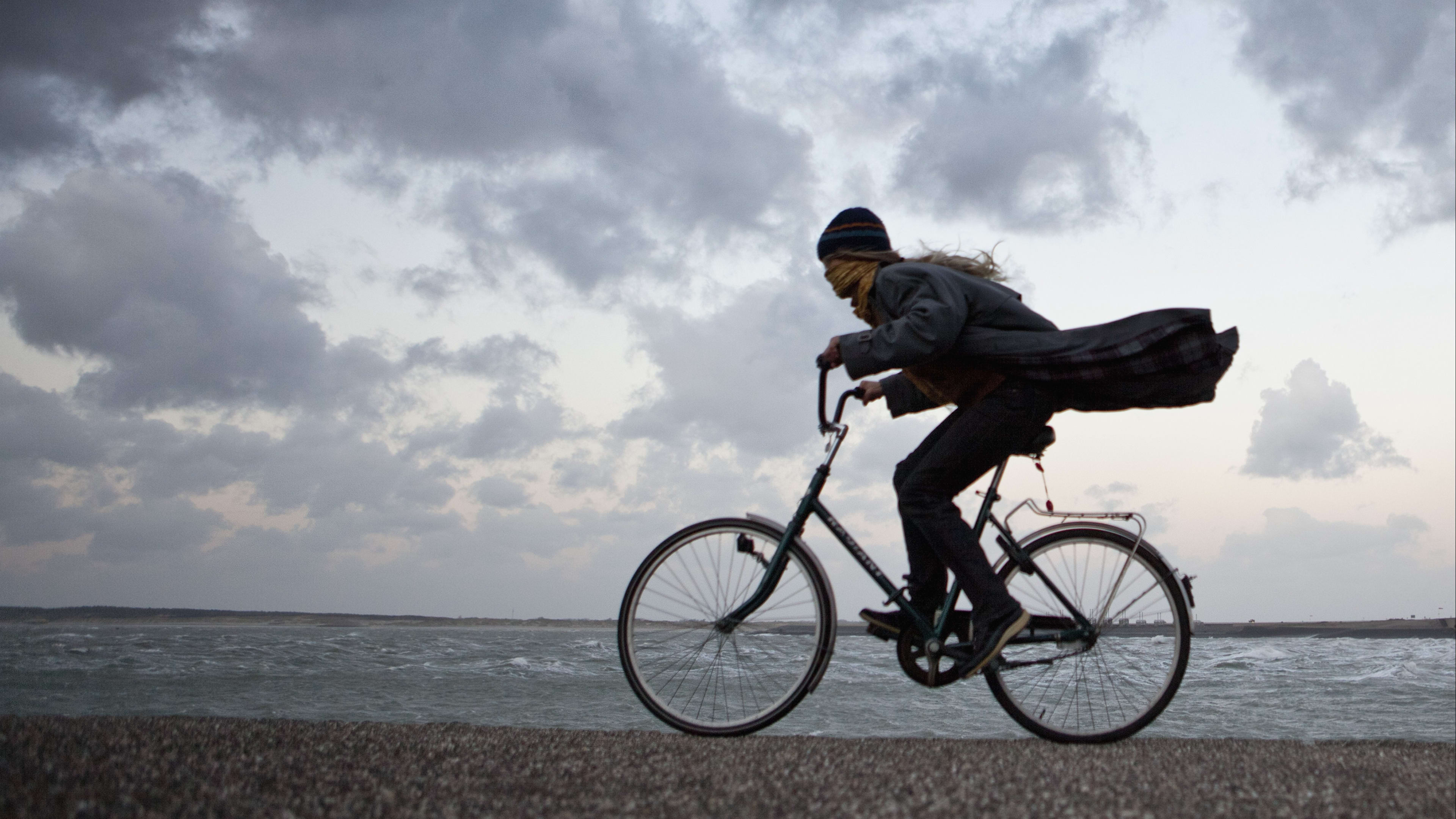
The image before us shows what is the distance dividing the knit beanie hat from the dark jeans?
810mm

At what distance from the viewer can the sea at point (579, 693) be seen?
14.2 m

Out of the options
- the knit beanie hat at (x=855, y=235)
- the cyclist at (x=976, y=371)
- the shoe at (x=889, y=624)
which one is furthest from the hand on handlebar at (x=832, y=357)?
the shoe at (x=889, y=624)

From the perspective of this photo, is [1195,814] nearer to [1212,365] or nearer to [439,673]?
[1212,365]

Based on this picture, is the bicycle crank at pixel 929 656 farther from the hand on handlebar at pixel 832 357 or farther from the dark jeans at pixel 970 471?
the hand on handlebar at pixel 832 357

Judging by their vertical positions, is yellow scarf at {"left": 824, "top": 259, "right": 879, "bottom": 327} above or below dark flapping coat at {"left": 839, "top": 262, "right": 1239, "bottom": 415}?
above

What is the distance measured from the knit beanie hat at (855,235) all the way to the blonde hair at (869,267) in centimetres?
2

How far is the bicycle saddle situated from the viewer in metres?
3.58

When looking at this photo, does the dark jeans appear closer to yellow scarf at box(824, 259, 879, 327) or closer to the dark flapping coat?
the dark flapping coat

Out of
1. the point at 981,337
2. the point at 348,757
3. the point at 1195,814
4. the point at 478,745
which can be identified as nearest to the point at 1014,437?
the point at 981,337

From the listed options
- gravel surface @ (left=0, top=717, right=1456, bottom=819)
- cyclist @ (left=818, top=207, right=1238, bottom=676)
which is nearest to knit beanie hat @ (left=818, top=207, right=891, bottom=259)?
cyclist @ (left=818, top=207, right=1238, bottom=676)

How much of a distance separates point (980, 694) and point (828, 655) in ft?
58.7

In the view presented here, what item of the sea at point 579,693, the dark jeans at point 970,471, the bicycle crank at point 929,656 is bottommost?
the sea at point 579,693

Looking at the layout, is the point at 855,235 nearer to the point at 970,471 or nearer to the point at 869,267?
the point at 869,267

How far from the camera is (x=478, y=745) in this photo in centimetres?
338
